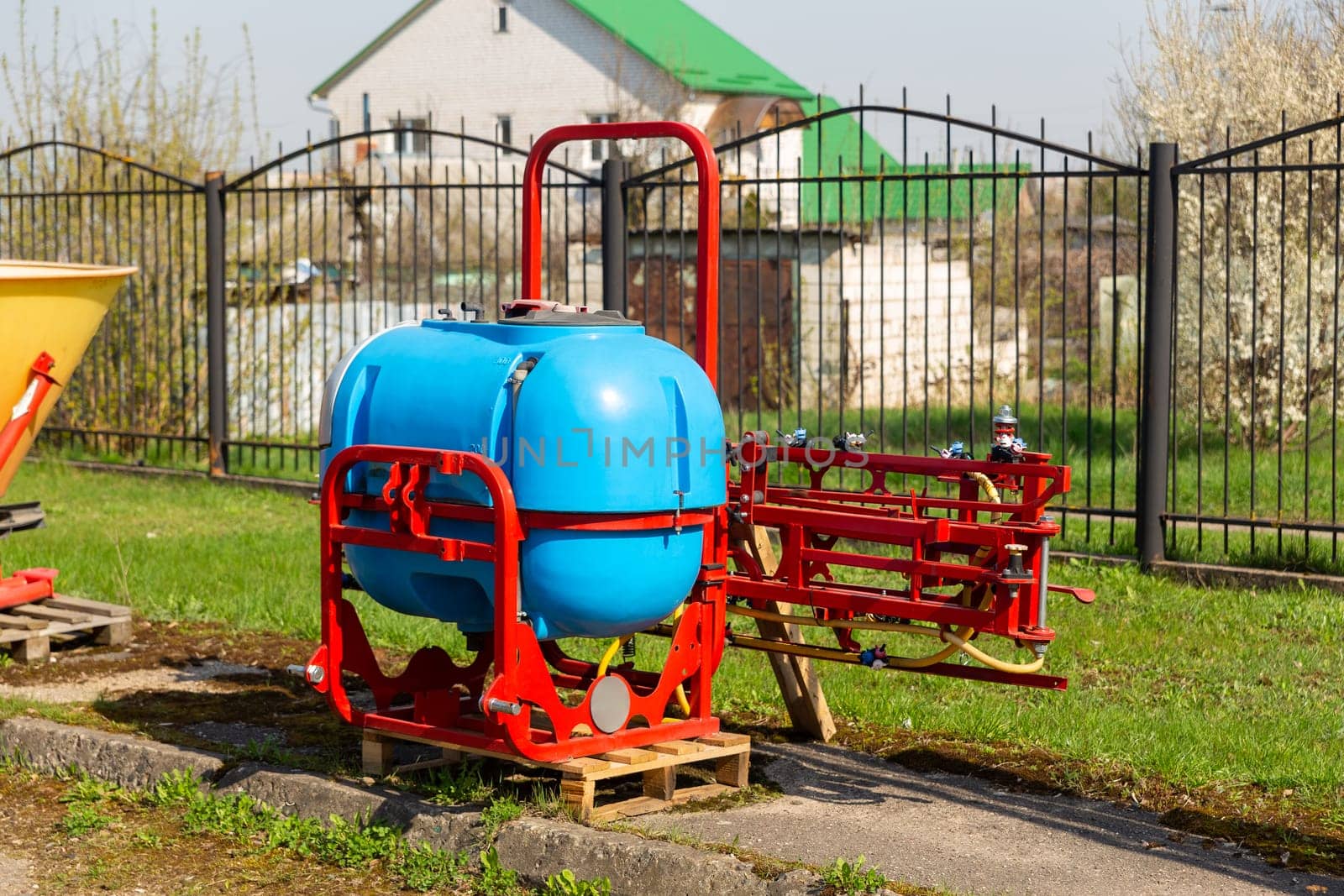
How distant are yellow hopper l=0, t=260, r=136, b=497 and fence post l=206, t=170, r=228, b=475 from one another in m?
5.38

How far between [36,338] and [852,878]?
4.72 metres

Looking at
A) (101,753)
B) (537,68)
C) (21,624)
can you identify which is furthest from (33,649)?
(537,68)

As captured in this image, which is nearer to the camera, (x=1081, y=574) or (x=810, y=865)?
(x=810, y=865)

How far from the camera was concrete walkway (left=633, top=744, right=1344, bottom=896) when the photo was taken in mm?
4289

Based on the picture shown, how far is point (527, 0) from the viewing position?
1804 inches

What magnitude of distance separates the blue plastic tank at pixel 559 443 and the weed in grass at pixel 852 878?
38.9 inches

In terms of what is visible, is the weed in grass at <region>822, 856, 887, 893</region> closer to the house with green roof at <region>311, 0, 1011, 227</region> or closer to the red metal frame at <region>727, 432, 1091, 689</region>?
the red metal frame at <region>727, 432, 1091, 689</region>

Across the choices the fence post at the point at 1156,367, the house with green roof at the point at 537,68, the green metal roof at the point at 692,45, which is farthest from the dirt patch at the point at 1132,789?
the green metal roof at the point at 692,45

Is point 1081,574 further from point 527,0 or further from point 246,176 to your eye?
point 527,0

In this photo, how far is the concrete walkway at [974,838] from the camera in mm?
4289

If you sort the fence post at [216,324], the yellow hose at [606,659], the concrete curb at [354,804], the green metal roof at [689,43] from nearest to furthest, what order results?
the concrete curb at [354,804]
the yellow hose at [606,659]
the fence post at [216,324]
the green metal roof at [689,43]

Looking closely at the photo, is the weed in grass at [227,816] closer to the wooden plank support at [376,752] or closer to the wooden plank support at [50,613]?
the wooden plank support at [376,752]

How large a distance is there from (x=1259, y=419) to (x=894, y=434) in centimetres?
300

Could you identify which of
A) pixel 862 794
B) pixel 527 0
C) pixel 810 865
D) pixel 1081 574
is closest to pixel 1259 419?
pixel 1081 574
